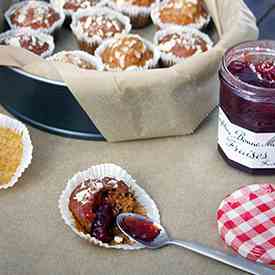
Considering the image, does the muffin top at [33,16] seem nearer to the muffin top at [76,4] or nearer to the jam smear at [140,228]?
the muffin top at [76,4]

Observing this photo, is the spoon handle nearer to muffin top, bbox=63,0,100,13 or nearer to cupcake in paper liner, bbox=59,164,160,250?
cupcake in paper liner, bbox=59,164,160,250

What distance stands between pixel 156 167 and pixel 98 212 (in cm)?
22

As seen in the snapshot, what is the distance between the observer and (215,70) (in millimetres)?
1259

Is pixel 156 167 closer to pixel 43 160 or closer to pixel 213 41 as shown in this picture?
pixel 43 160

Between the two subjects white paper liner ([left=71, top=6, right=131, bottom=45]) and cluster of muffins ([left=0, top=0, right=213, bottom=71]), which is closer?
cluster of muffins ([left=0, top=0, right=213, bottom=71])

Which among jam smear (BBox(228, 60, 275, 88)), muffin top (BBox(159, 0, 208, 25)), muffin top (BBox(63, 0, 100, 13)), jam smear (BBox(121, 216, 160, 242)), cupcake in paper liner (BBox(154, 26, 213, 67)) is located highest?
jam smear (BBox(228, 60, 275, 88))

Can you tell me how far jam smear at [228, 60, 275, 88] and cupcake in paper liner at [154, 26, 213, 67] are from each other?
0.30 metres

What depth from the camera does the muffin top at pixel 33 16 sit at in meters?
1.61

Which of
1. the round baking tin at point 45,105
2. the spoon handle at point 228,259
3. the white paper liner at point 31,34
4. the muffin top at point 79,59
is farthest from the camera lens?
the white paper liner at point 31,34

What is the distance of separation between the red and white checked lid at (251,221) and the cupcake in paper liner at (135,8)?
731 millimetres

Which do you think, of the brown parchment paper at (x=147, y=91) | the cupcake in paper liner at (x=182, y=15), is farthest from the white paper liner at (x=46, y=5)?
the brown parchment paper at (x=147, y=91)

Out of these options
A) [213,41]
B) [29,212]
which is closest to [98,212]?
[29,212]

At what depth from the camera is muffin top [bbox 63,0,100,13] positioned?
169 cm

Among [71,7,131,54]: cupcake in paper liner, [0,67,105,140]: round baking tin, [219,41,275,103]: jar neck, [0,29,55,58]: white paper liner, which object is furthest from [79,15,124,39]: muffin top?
[219,41,275,103]: jar neck
